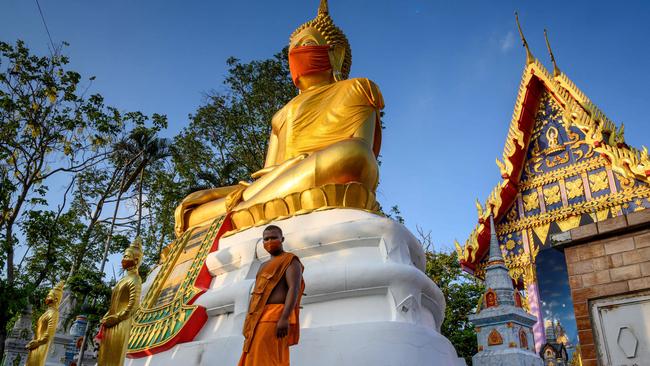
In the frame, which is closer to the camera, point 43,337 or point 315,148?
point 43,337

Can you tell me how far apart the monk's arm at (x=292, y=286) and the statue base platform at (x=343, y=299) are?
101cm

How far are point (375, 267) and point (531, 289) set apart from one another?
27.2 ft

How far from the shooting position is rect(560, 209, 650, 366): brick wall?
3.02 m

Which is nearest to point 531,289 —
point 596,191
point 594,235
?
point 596,191

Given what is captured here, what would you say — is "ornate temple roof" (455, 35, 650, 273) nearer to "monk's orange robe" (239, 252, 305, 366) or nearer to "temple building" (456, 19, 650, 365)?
"temple building" (456, 19, 650, 365)

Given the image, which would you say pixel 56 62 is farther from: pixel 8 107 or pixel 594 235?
pixel 594 235

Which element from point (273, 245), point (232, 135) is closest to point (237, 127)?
point (232, 135)

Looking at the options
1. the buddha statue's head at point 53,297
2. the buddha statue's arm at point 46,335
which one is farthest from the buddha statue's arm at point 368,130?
the buddha statue's arm at point 46,335

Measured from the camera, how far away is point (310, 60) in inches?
285

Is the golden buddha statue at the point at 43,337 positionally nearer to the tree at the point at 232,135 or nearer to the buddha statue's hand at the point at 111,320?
the buddha statue's hand at the point at 111,320

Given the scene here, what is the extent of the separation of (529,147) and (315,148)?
7.93 meters

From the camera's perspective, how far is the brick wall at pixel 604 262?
9.90 ft

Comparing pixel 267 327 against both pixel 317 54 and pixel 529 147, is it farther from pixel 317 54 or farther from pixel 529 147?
pixel 529 147

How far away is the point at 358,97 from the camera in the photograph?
6184 millimetres
